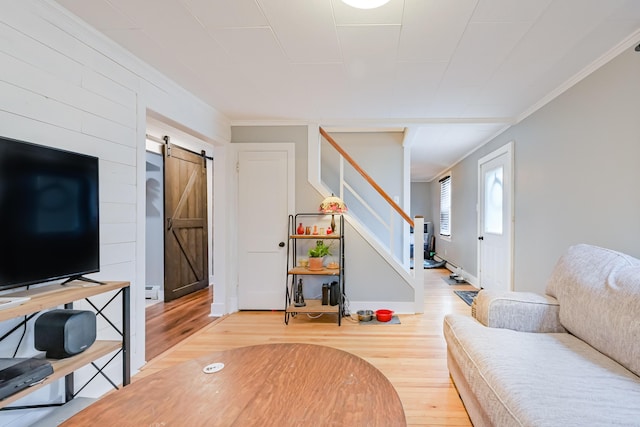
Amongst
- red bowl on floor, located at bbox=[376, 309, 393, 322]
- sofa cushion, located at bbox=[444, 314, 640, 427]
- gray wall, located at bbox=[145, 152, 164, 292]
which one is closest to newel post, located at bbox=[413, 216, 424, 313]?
red bowl on floor, located at bbox=[376, 309, 393, 322]

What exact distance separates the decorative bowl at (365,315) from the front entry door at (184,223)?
2698mm

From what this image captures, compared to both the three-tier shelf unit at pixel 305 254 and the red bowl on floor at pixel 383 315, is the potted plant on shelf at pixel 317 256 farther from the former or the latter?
the red bowl on floor at pixel 383 315

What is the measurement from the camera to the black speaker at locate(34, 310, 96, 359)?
1.44 meters

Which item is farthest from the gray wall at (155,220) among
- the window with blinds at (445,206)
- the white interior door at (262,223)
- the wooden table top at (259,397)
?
the window with blinds at (445,206)

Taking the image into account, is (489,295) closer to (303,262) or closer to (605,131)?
(605,131)

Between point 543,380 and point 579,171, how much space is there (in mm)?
2093

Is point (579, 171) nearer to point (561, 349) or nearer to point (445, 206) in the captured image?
point (561, 349)

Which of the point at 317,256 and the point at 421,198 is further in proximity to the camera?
the point at 421,198

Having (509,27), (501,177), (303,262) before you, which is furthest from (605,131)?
(303,262)

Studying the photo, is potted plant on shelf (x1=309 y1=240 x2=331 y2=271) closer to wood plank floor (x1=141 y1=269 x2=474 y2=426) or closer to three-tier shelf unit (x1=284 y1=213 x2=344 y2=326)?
three-tier shelf unit (x1=284 y1=213 x2=344 y2=326)

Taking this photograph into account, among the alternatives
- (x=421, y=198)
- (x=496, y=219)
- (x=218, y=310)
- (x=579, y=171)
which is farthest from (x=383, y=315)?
(x=421, y=198)

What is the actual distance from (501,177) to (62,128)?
469cm

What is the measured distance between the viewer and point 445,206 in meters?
7.45

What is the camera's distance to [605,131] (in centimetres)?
222
